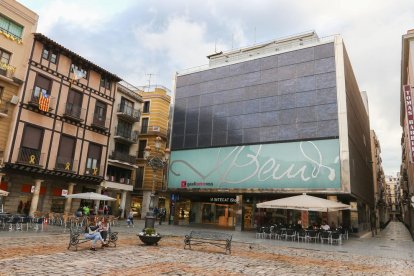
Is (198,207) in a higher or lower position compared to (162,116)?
lower

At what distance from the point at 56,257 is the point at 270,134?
21.7 m

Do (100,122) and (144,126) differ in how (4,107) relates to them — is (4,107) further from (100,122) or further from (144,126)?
(144,126)

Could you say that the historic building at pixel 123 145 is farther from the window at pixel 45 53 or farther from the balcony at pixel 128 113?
the window at pixel 45 53

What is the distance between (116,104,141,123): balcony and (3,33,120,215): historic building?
2690 millimetres

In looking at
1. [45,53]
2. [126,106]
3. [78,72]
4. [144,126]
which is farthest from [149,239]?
[144,126]

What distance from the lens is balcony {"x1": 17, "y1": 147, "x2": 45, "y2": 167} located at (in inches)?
977

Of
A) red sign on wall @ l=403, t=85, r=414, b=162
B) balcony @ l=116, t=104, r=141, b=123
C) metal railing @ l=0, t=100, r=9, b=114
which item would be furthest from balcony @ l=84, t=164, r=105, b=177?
red sign on wall @ l=403, t=85, r=414, b=162

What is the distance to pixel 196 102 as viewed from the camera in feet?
115

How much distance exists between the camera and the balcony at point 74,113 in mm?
28720

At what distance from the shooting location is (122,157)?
3631 cm

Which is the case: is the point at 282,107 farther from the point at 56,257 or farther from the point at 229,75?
the point at 56,257

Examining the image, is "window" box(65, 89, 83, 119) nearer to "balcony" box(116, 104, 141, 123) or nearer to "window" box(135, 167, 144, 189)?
"balcony" box(116, 104, 141, 123)

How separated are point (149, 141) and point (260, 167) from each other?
712 inches

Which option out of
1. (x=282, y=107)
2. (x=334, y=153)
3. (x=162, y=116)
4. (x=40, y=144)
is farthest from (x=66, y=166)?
(x=334, y=153)
